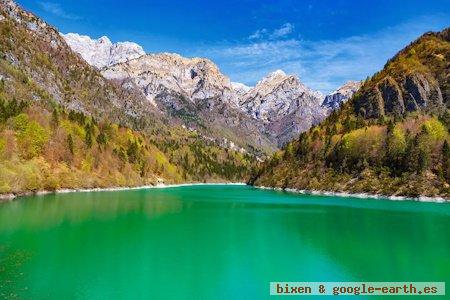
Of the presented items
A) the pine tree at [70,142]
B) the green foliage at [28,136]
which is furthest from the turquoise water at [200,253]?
the pine tree at [70,142]

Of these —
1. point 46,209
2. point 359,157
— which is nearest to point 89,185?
point 46,209

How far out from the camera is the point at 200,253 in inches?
1984

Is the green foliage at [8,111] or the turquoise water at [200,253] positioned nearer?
the turquoise water at [200,253]

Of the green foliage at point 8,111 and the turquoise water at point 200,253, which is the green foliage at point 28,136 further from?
the turquoise water at point 200,253

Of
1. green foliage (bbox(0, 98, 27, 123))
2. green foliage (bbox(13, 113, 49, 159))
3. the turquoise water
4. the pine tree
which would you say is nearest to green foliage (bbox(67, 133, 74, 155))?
the pine tree

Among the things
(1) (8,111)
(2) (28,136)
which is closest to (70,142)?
(2) (28,136)

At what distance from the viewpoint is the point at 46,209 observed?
92938 millimetres

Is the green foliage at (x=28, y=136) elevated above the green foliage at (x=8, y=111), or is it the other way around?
the green foliage at (x=8, y=111)

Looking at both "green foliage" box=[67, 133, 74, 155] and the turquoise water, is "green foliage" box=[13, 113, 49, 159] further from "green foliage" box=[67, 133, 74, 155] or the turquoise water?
the turquoise water

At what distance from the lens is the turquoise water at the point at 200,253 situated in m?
36.6

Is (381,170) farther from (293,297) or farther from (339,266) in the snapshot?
(293,297)

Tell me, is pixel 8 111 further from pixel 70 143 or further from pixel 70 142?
pixel 70 142

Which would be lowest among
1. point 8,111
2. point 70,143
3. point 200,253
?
point 200,253

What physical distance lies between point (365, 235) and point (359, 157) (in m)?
115
